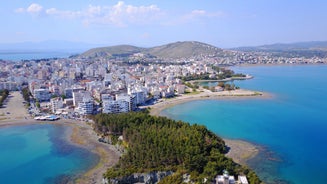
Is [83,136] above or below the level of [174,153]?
below

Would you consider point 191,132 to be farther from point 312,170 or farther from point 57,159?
point 57,159

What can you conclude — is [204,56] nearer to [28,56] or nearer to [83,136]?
[83,136]

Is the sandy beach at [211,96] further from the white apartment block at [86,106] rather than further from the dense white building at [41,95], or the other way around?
the dense white building at [41,95]

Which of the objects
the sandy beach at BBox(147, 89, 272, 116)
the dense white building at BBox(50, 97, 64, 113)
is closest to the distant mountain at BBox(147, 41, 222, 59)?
the sandy beach at BBox(147, 89, 272, 116)

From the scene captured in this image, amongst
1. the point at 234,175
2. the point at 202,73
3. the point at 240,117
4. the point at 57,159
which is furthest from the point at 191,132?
the point at 202,73

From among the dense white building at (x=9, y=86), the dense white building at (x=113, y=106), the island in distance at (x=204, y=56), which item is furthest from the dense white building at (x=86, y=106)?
the island in distance at (x=204, y=56)

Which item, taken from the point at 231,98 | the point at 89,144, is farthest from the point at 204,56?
the point at 89,144
